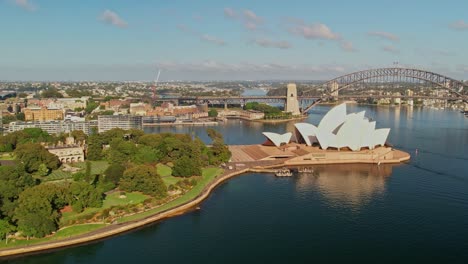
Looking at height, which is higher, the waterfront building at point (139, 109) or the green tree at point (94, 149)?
the waterfront building at point (139, 109)

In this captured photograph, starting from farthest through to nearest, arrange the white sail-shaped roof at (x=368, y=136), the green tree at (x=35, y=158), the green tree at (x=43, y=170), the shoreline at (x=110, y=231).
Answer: the white sail-shaped roof at (x=368, y=136) < the green tree at (x=35, y=158) < the green tree at (x=43, y=170) < the shoreline at (x=110, y=231)

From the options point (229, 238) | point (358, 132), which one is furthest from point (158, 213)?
point (358, 132)

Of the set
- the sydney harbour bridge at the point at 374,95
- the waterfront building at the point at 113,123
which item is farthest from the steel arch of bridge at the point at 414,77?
the waterfront building at the point at 113,123

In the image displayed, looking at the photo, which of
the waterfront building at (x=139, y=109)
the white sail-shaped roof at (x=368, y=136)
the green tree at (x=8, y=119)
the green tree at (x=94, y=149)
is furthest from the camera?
the waterfront building at (x=139, y=109)

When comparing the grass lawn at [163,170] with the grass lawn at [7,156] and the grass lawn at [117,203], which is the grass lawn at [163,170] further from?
the grass lawn at [7,156]

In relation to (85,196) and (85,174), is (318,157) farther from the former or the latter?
(85,196)

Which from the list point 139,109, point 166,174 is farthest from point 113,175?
point 139,109

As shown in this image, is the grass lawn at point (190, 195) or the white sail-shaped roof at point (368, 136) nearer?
the grass lawn at point (190, 195)
